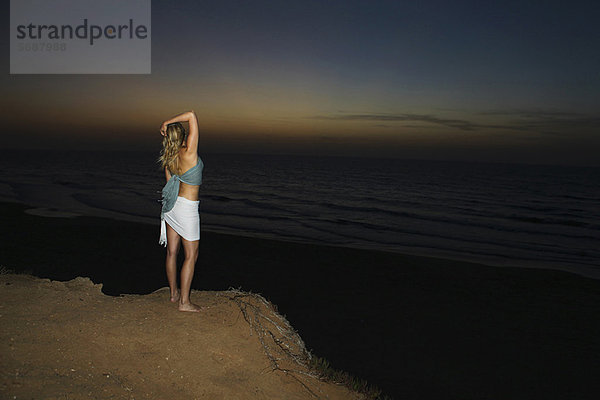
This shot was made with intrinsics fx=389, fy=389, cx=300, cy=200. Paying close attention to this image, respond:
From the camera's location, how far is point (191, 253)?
452 cm

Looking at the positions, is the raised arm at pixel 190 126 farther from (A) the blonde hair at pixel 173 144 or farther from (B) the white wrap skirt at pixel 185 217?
(B) the white wrap skirt at pixel 185 217

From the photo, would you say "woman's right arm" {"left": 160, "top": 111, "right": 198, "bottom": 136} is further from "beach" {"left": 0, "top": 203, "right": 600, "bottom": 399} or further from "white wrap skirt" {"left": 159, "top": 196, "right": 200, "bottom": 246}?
"beach" {"left": 0, "top": 203, "right": 600, "bottom": 399}

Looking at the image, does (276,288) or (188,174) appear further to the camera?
(276,288)

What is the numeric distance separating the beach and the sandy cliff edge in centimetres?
115

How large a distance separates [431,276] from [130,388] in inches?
369

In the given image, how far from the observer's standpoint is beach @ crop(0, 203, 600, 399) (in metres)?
6.12

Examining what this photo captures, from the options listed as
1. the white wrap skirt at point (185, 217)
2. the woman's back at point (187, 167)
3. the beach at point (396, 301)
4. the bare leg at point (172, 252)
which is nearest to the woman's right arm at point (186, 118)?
the woman's back at point (187, 167)

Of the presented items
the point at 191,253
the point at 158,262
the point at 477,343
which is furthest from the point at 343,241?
the point at 191,253

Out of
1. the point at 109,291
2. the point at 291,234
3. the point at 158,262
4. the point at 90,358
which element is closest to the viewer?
the point at 90,358

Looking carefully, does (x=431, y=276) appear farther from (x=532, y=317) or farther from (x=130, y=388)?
Result: (x=130, y=388)

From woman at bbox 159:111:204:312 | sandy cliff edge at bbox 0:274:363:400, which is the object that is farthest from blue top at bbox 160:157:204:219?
sandy cliff edge at bbox 0:274:363:400

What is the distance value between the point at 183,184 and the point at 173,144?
18.1 inches

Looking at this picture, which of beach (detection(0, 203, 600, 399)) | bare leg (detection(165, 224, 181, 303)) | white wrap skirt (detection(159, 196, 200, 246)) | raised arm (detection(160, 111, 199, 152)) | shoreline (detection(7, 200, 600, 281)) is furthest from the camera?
shoreline (detection(7, 200, 600, 281))

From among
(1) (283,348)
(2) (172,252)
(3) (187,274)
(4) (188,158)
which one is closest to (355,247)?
(1) (283,348)
